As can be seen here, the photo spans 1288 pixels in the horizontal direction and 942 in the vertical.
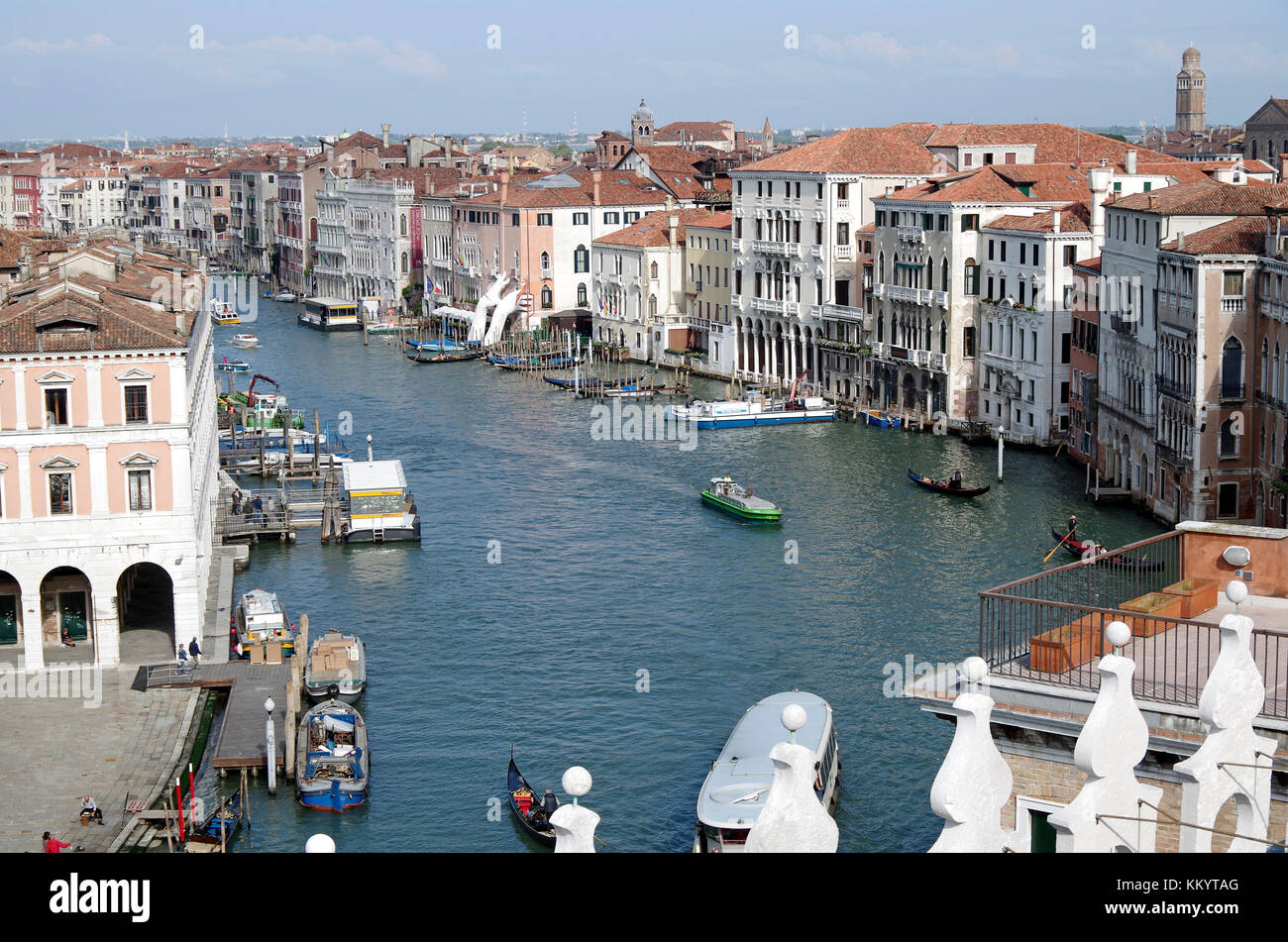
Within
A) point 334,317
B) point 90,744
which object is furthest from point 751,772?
point 334,317

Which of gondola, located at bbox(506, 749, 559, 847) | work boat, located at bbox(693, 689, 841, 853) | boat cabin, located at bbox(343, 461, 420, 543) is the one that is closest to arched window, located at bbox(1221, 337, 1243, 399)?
work boat, located at bbox(693, 689, 841, 853)

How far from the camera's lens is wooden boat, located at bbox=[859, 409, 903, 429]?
3975 centimetres

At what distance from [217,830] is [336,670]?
464 cm

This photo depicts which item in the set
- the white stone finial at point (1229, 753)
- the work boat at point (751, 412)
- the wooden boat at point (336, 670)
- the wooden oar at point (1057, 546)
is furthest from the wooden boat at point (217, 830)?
the work boat at point (751, 412)

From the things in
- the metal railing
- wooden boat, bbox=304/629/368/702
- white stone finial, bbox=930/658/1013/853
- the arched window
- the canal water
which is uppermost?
white stone finial, bbox=930/658/1013/853

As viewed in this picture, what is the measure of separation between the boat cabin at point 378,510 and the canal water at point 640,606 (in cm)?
40

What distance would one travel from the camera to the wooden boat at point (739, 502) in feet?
95.3

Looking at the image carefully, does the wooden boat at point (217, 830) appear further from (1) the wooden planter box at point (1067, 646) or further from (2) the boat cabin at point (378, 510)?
(2) the boat cabin at point (378, 510)

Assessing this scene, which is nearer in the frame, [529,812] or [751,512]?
[529,812]

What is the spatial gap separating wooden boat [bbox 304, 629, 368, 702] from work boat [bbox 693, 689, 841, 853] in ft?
15.0

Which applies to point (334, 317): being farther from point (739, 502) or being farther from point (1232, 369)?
point (1232, 369)

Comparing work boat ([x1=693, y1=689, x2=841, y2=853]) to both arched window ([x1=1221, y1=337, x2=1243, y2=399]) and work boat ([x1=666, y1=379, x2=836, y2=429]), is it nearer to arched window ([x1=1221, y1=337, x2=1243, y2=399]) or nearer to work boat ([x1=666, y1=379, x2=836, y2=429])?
arched window ([x1=1221, y1=337, x2=1243, y2=399])

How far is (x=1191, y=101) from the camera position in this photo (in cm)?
10281
